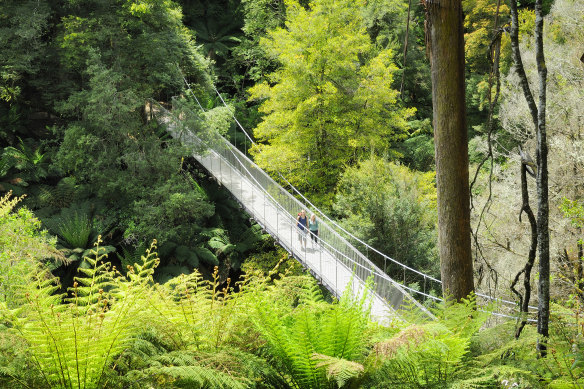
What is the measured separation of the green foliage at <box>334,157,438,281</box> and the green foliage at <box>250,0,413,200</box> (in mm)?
1234

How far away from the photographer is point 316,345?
1.60 metres

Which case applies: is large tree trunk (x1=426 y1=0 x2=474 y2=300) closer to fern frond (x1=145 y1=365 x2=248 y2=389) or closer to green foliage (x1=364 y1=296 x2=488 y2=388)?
green foliage (x1=364 y1=296 x2=488 y2=388)

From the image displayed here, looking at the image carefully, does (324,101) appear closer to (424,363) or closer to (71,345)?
(424,363)

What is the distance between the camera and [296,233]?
11.4 metres

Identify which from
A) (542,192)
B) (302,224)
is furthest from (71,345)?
(302,224)

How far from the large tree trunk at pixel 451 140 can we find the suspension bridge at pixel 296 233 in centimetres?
492

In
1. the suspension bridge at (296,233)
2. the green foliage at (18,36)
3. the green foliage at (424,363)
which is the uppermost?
the green foliage at (18,36)

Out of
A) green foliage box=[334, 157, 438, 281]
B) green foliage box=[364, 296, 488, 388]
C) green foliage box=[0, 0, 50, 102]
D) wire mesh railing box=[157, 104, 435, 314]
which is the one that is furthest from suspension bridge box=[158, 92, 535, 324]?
green foliage box=[364, 296, 488, 388]

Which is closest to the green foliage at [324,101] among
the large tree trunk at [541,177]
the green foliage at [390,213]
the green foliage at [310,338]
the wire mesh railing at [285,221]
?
the wire mesh railing at [285,221]

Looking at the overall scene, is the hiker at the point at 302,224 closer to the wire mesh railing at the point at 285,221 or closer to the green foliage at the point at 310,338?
the wire mesh railing at the point at 285,221

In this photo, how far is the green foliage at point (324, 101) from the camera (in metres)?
13.5

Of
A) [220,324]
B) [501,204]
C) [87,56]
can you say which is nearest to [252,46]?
[87,56]

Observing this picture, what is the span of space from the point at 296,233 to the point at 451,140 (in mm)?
8750

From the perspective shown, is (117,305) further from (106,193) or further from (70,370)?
(106,193)
